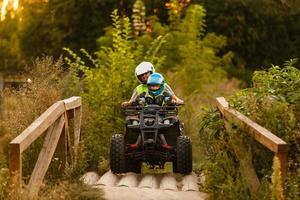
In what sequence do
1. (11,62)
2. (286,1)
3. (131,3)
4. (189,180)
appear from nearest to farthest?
1. (189,180)
2. (131,3)
3. (286,1)
4. (11,62)

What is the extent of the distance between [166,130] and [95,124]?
9.37 feet

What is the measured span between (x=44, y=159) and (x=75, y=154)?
226 cm

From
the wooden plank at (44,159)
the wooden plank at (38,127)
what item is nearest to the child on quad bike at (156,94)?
the wooden plank at (38,127)

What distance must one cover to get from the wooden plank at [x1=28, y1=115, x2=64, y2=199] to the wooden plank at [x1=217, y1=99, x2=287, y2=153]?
204 cm

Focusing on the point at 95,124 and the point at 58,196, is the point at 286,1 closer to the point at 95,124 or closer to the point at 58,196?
the point at 95,124

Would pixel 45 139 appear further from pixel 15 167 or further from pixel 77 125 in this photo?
pixel 77 125

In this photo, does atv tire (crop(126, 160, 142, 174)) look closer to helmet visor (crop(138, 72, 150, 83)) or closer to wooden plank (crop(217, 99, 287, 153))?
helmet visor (crop(138, 72, 150, 83))

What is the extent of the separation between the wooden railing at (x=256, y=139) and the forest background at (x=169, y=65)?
150 mm

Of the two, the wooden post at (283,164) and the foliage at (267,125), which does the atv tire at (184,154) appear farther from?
the wooden post at (283,164)

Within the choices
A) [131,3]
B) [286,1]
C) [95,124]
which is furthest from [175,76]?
[286,1]

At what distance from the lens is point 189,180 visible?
464 inches

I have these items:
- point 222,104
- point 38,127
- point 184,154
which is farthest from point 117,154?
point 38,127

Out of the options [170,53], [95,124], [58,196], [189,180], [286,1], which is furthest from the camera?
[286,1]

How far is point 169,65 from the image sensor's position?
24.3 metres
